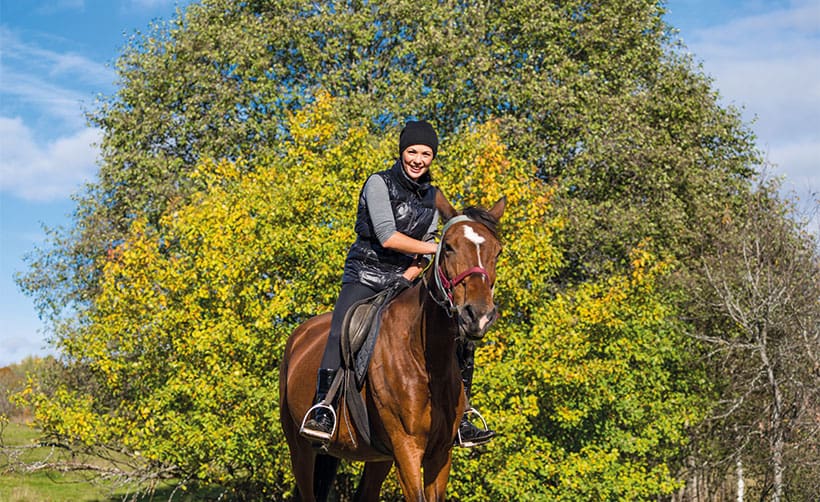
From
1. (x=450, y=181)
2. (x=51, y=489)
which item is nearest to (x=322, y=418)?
(x=450, y=181)

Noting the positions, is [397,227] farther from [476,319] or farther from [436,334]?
[476,319]

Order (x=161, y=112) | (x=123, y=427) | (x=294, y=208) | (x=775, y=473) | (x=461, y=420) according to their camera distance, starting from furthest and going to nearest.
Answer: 1. (x=161, y=112)
2. (x=775, y=473)
3. (x=123, y=427)
4. (x=294, y=208)
5. (x=461, y=420)

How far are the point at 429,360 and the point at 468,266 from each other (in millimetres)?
1026

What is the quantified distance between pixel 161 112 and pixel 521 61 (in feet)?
40.2

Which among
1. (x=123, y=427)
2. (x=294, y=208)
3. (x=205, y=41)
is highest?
(x=205, y=41)

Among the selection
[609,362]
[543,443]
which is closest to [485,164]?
[609,362]

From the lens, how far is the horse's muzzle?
5.18 m

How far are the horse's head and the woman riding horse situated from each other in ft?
2.21

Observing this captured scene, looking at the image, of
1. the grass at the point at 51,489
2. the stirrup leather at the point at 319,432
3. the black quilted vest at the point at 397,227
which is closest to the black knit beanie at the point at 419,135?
the black quilted vest at the point at 397,227

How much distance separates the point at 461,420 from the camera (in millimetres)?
6648

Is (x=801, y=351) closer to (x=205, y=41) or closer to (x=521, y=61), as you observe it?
(x=521, y=61)

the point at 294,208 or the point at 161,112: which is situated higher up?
the point at 161,112

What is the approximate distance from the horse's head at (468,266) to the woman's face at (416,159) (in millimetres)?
980

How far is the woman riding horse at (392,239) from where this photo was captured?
21.9ft
